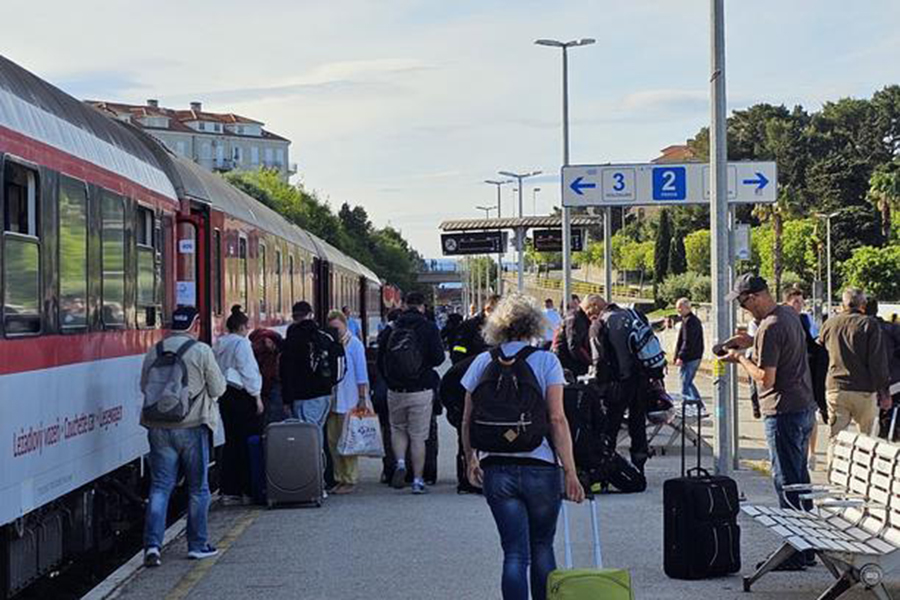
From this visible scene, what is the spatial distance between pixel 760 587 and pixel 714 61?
6593mm

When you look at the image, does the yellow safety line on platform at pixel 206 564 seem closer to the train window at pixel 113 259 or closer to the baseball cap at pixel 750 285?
the train window at pixel 113 259

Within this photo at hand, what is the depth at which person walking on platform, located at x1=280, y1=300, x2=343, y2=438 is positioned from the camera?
13.9m

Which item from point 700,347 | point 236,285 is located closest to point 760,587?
point 236,285

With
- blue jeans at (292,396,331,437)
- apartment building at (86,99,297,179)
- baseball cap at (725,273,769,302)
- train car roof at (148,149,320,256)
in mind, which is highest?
apartment building at (86,99,297,179)

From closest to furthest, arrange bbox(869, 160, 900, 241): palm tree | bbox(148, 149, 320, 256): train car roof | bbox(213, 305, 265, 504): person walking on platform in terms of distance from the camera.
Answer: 1. bbox(213, 305, 265, 504): person walking on platform
2. bbox(148, 149, 320, 256): train car roof
3. bbox(869, 160, 900, 241): palm tree

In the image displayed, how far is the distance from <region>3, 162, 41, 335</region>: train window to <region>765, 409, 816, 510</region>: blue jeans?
469cm

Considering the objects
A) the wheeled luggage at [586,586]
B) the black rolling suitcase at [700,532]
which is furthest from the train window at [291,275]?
the wheeled luggage at [586,586]

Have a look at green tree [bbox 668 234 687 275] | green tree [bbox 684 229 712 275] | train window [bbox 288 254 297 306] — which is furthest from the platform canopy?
green tree [bbox 668 234 687 275]

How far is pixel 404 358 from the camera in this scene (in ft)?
46.1

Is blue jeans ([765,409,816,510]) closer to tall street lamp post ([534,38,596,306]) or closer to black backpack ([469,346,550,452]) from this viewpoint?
black backpack ([469,346,550,452])

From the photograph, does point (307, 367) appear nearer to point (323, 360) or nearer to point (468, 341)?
point (323, 360)

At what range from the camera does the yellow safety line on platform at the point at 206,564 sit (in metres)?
9.44

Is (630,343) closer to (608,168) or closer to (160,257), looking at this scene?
(160,257)

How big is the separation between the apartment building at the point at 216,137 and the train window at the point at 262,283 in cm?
12974
